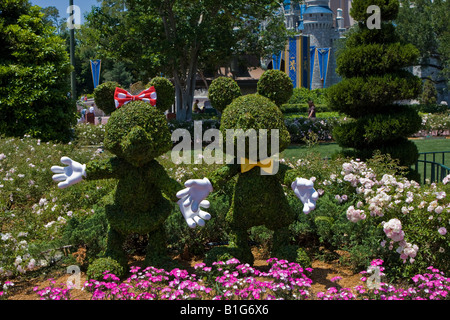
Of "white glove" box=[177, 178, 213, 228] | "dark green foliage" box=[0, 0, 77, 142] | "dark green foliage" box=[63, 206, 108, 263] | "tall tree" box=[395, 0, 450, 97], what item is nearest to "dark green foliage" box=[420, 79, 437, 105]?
"tall tree" box=[395, 0, 450, 97]

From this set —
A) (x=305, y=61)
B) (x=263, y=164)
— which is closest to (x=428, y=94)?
(x=305, y=61)

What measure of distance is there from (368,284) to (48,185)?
5.12m

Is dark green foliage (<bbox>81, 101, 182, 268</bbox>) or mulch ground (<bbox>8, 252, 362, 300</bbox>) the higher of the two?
dark green foliage (<bbox>81, 101, 182, 268</bbox>)

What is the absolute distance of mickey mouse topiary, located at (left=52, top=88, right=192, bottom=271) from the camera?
3.82m

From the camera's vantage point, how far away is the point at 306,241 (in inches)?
197

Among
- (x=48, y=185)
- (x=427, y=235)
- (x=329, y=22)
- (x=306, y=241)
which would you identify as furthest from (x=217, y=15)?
(x=329, y=22)

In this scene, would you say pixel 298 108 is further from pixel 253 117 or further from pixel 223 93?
pixel 253 117

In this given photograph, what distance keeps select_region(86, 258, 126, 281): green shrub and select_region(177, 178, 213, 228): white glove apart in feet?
3.01

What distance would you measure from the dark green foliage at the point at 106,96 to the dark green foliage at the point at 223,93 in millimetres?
978

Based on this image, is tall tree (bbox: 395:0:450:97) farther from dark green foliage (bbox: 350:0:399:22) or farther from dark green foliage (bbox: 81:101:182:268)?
dark green foliage (bbox: 81:101:182:268)

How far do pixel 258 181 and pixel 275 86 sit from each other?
39.7 inches

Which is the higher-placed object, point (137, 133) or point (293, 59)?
point (293, 59)

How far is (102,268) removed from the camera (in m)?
3.97

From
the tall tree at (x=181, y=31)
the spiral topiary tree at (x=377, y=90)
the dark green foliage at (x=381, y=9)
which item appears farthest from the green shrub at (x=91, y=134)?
the dark green foliage at (x=381, y=9)
